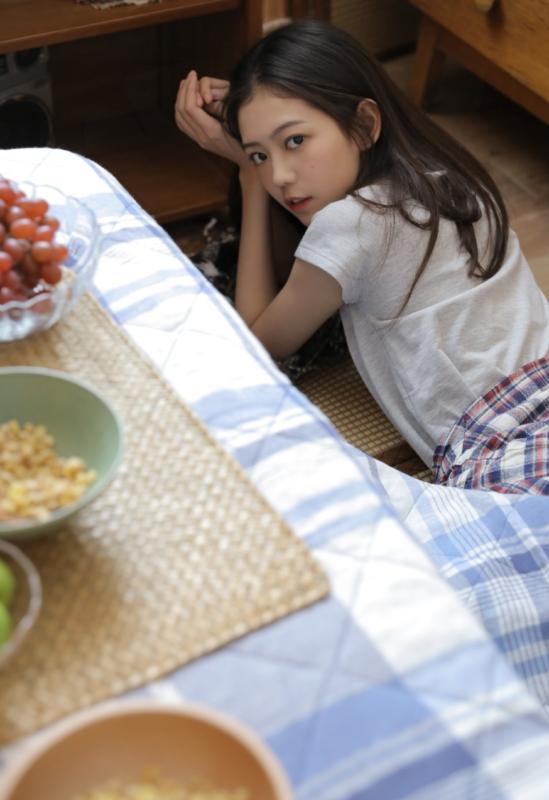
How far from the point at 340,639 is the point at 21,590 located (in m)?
0.22

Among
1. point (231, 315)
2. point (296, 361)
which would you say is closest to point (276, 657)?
point (231, 315)

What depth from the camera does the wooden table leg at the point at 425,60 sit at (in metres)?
2.43

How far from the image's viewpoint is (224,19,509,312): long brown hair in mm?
1359

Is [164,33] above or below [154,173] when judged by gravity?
above

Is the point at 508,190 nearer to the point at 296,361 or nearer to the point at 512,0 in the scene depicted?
the point at 512,0

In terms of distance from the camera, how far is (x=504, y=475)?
1.22 metres

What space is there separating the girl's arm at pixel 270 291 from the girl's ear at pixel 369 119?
0.73 feet

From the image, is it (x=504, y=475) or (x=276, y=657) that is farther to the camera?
(x=504, y=475)

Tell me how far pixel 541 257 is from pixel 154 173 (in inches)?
34.5

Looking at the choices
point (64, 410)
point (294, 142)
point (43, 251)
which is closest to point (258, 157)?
point (294, 142)

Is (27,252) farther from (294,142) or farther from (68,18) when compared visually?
(68,18)

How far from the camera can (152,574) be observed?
702mm

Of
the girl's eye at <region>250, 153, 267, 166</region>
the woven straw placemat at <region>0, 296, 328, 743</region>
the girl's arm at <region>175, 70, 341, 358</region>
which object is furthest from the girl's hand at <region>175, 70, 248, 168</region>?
the woven straw placemat at <region>0, 296, 328, 743</region>

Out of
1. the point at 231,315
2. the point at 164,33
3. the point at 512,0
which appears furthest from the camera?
the point at 164,33
